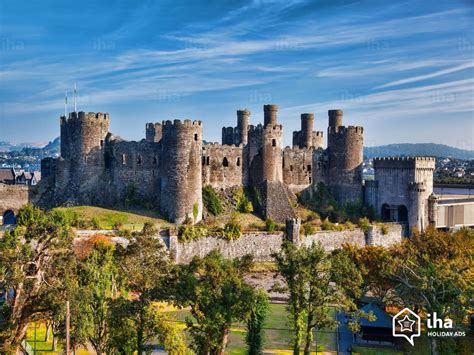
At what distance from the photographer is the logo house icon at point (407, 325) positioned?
30078 mm

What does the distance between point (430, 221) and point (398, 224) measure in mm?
3665

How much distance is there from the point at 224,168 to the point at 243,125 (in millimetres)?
7207

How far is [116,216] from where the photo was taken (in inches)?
1850

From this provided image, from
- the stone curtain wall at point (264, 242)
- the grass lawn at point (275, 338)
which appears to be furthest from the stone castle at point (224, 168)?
the grass lawn at point (275, 338)

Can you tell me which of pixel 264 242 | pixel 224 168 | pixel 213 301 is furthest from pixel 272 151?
pixel 213 301

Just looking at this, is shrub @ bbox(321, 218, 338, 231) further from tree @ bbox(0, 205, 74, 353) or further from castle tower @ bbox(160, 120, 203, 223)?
tree @ bbox(0, 205, 74, 353)

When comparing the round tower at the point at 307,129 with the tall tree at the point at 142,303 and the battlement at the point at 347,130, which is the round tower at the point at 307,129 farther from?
the tall tree at the point at 142,303

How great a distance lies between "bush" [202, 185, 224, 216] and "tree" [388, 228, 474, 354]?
17.8 meters

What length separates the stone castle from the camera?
48.5 m

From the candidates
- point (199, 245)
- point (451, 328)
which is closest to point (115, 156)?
point (199, 245)

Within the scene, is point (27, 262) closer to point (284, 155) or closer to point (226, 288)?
point (226, 288)

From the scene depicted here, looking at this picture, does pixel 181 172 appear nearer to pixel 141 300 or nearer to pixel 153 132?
pixel 153 132

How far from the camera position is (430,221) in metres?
55.1

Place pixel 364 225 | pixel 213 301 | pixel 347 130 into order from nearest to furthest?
pixel 213 301, pixel 364 225, pixel 347 130
